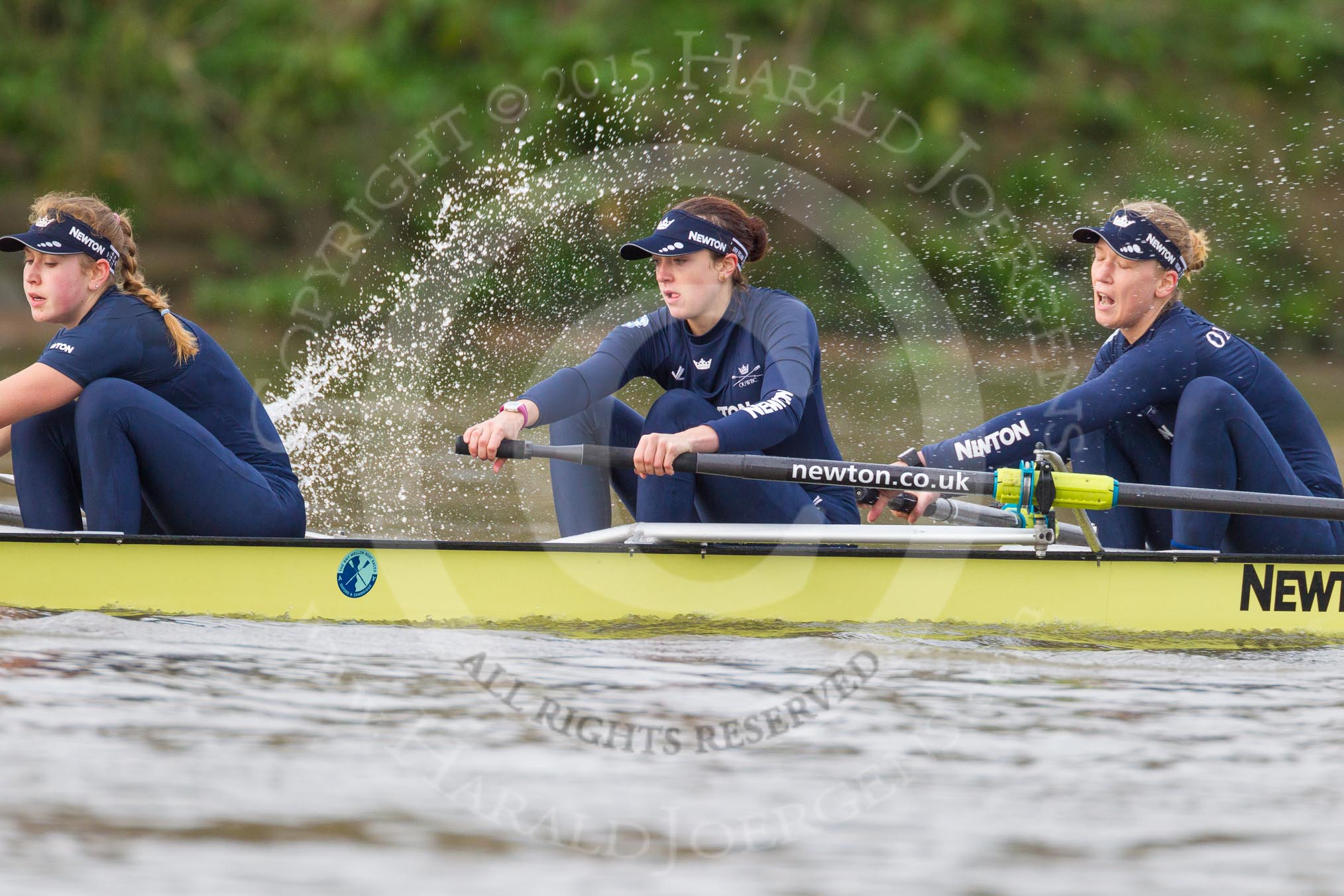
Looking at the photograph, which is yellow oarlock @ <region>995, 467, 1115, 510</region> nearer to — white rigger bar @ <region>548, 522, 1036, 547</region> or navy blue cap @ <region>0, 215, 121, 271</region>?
white rigger bar @ <region>548, 522, 1036, 547</region>

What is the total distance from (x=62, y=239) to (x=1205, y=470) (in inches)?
142

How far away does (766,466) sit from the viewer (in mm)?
4777

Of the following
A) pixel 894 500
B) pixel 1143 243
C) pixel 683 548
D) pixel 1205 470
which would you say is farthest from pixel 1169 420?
pixel 683 548

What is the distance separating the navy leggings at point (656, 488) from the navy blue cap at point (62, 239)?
1.53m

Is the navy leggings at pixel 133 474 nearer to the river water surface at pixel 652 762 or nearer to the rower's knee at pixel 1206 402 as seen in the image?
the river water surface at pixel 652 762

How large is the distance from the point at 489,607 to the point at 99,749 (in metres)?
1.34

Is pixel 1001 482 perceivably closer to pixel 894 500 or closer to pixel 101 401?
pixel 894 500

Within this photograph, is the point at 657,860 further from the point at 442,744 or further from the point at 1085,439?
the point at 1085,439

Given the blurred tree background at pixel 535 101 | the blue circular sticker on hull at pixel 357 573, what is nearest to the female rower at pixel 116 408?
the blue circular sticker on hull at pixel 357 573

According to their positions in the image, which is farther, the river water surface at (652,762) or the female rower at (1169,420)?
the female rower at (1169,420)

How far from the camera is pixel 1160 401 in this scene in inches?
202

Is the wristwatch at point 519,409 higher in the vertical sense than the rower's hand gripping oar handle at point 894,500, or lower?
higher

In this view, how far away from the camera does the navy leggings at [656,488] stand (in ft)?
16.4

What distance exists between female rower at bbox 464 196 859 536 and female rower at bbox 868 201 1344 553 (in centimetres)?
48
